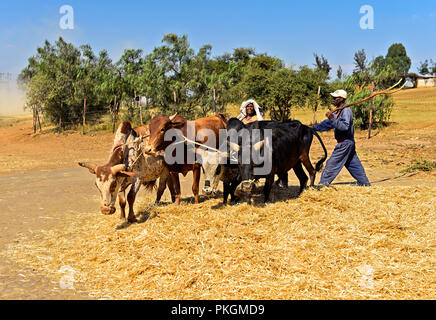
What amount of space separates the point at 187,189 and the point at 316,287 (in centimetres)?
548

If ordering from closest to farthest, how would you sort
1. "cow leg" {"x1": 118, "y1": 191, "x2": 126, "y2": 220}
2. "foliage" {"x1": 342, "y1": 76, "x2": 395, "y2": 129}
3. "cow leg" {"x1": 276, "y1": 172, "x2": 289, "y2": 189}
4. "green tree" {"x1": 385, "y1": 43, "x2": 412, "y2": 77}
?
1. "cow leg" {"x1": 118, "y1": 191, "x2": 126, "y2": 220}
2. "cow leg" {"x1": 276, "y1": 172, "x2": 289, "y2": 189}
3. "foliage" {"x1": 342, "y1": 76, "x2": 395, "y2": 129}
4. "green tree" {"x1": 385, "y1": 43, "x2": 412, "y2": 77}

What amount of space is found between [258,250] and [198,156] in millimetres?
2555

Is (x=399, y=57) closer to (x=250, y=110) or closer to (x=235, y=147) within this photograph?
(x=250, y=110)

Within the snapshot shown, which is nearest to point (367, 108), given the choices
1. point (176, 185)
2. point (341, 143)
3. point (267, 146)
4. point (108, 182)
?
point (341, 143)

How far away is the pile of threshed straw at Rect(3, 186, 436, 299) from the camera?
353 centimetres

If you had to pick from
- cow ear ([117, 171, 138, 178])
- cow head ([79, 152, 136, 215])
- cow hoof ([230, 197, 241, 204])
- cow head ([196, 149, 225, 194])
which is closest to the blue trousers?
cow hoof ([230, 197, 241, 204])

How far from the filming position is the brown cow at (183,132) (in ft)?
19.1

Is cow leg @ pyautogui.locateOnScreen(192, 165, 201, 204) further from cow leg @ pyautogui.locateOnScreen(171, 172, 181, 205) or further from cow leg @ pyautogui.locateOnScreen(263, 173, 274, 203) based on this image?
cow leg @ pyautogui.locateOnScreen(263, 173, 274, 203)

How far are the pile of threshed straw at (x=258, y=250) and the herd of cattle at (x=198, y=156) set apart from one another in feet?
1.66

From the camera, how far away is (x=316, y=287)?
3.46 m

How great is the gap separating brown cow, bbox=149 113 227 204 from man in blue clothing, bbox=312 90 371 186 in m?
1.97

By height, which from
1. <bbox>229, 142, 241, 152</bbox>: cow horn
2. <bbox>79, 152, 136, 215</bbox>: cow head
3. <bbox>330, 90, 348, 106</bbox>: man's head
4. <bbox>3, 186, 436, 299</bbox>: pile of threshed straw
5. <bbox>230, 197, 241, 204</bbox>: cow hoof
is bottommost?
<bbox>3, 186, 436, 299</bbox>: pile of threshed straw

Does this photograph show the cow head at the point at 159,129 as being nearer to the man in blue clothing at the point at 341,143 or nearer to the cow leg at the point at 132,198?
the cow leg at the point at 132,198
